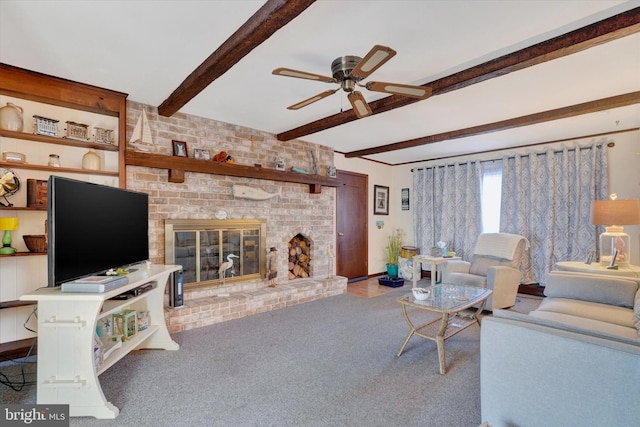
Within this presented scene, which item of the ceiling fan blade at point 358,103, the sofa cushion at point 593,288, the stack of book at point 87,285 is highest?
the ceiling fan blade at point 358,103

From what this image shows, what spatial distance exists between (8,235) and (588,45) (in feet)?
13.9

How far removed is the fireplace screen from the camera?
11.1ft

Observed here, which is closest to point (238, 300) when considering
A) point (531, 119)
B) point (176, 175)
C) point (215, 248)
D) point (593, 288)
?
point (215, 248)

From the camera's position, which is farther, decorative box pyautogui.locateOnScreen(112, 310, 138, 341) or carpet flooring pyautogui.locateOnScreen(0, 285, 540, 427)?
decorative box pyautogui.locateOnScreen(112, 310, 138, 341)

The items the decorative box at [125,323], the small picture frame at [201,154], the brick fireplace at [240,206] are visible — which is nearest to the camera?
the decorative box at [125,323]

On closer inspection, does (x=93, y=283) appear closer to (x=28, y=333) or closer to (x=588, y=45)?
(x=28, y=333)

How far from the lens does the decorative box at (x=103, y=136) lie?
9.15 ft

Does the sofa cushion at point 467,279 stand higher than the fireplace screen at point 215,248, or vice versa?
the fireplace screen at point 215,248

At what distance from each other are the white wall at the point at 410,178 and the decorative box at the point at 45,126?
371cm

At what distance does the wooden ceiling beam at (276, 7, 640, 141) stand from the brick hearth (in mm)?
2539

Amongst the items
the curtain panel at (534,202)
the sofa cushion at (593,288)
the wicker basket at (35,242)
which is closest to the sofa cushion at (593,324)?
the sofa cushion at (593,288)

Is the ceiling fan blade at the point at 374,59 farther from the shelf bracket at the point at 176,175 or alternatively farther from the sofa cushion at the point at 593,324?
the shelf bracket at the point at 176,175

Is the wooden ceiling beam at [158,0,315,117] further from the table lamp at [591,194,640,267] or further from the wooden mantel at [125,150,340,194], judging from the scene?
the table lamp at [591,194,640,267]

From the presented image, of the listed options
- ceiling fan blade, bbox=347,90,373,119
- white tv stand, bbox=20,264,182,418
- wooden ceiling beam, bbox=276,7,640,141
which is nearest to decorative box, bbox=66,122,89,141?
white tv stand, bbox=20,264,182,418
